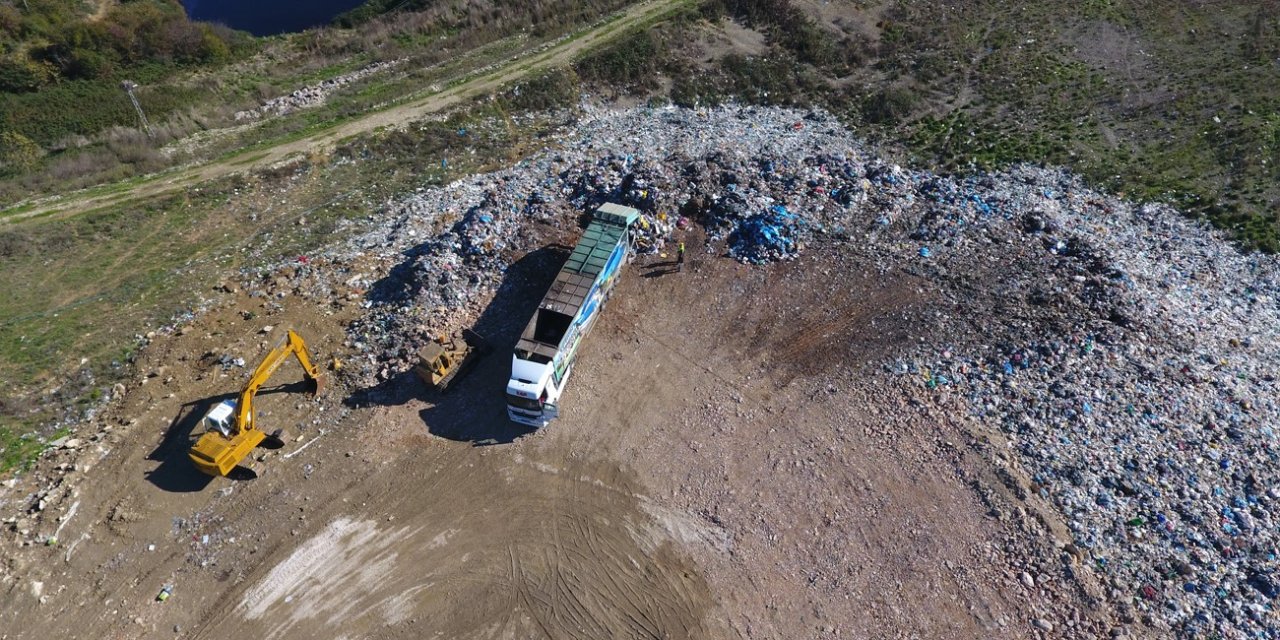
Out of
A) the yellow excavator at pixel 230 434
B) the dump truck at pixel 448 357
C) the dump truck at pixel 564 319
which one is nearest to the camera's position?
the yellow excavator at pixel 230 434

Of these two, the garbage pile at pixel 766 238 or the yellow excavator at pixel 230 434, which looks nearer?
the yellow excavator at pixel 230 434

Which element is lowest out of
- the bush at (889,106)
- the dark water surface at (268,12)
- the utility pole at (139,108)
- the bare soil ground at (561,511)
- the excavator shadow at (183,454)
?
the bare soil ground at (561,511)

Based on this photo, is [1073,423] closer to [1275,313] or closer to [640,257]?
[1275,313]

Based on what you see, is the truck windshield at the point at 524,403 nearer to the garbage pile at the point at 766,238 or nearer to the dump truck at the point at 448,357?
the dump truck at the point at 448,357

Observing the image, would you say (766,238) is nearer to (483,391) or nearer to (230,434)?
(483,391)

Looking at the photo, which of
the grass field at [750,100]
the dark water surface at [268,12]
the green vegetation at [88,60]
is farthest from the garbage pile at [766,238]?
the dark water surface at [268,12]

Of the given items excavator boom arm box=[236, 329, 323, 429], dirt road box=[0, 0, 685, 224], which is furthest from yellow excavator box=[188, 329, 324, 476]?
dirt road box=[0, 0, 685, 224]

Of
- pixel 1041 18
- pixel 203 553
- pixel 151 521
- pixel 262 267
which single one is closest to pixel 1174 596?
Result: pixel 203 553

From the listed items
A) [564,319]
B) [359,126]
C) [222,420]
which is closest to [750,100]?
[359,126]
